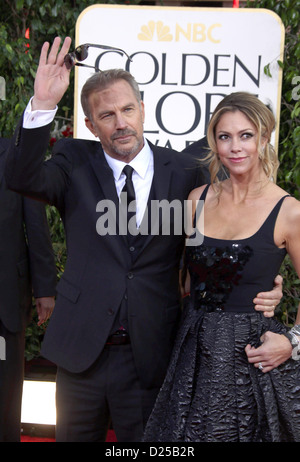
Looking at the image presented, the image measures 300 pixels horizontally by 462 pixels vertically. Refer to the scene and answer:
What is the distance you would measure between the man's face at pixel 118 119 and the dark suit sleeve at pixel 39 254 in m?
0.60

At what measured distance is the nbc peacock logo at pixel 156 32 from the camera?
115 inches

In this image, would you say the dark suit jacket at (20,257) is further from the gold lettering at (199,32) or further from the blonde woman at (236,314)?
the gold lettering at (199,32)

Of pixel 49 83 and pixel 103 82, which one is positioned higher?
pixel 103 82

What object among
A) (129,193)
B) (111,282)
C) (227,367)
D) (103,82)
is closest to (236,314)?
(227,367)

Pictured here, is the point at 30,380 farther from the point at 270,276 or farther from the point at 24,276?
the point at 270,276

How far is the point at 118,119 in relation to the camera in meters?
1.72

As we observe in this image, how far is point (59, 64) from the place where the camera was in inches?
59.8

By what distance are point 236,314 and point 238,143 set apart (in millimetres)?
480

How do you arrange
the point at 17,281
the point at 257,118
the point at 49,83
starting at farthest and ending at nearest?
the point at 17,281, the point at 257,118, the point at 49,83

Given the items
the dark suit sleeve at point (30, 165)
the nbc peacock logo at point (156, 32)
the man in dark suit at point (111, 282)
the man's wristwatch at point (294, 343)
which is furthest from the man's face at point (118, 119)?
the nbc peacock logo at point (156, 32)

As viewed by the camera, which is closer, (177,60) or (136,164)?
(136,164)

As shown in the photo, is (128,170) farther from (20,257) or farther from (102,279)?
(20,257)

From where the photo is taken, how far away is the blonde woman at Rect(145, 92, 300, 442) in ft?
4.99

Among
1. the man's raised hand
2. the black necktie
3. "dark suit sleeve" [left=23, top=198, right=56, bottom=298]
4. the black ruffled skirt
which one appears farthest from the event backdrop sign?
the black ruffled skirt
